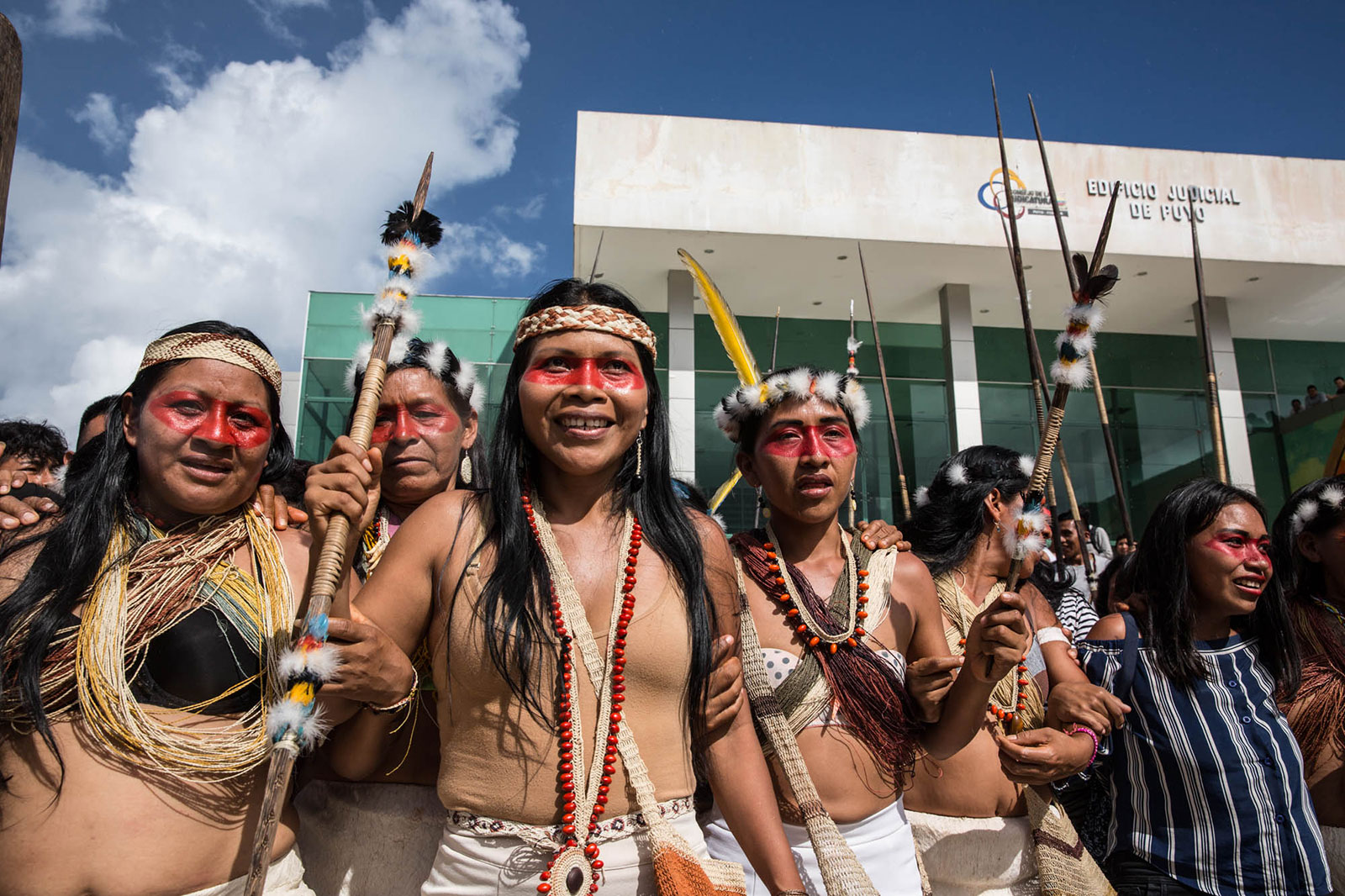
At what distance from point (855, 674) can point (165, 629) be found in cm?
177

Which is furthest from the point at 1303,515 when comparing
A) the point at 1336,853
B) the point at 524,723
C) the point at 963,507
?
the point at 524,723

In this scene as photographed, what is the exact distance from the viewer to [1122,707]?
251 centimetres

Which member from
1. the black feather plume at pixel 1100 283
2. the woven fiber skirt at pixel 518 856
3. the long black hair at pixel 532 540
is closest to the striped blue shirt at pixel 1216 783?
the black feather plume at pixel 1100 283

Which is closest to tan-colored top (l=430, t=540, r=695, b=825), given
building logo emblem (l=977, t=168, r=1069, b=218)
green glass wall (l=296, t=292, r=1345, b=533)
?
green glass wall (l=296, t=292, r=1345, b=533)

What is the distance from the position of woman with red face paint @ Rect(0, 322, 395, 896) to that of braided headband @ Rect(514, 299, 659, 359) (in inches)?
29.5

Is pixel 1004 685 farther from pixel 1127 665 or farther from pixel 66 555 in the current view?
pixel 66 555

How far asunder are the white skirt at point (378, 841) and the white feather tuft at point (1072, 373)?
6.02 feet

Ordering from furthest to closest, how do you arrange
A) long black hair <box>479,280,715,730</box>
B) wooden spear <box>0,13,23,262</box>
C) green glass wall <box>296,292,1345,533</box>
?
1. green glass wall <box>296,292,1345,533</box>
2. long black hair <box>479,280,715,730</box>
3. wooden spear <box>0,13,23,262</box>

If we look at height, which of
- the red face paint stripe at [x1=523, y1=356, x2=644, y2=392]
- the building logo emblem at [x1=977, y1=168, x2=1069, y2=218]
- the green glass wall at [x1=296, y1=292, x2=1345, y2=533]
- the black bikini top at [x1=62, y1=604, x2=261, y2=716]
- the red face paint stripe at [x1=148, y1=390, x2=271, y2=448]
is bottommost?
the black bikini top at [x1=62, y1=604, x2=261, y2=716]

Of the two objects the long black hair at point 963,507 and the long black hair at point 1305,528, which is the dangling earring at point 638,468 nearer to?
the long black hair at point 963,507

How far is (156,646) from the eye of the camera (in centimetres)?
195

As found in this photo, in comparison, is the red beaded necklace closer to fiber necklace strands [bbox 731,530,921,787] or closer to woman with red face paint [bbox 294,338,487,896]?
fiber necklace strands [bbox 731,530,921,787]

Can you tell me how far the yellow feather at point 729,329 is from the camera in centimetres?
290

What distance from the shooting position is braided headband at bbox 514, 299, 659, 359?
204 cm
